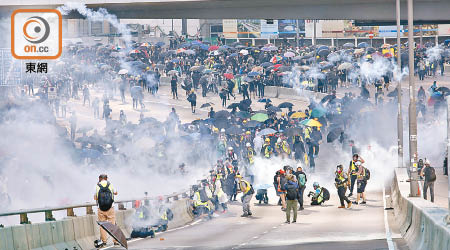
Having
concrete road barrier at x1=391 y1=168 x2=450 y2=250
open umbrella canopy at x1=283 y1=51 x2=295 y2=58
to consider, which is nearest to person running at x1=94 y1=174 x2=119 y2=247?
concrete road barrier at x1=391 y1=168 x2=450 y2=250

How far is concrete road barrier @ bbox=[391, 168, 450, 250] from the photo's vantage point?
13762 mm

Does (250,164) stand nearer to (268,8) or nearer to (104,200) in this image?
(268,8)

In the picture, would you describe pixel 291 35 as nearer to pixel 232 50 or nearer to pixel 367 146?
pixel 232 50

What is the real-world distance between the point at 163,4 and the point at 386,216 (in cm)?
1828

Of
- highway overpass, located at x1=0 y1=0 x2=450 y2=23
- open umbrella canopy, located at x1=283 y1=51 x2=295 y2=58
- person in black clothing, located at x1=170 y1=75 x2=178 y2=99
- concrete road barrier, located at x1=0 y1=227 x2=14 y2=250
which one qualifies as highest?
highway overpass, located at x1=0 y1=0 x2=450 y2=23

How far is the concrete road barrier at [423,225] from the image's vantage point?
45.1ft

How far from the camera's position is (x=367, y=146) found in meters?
42.6

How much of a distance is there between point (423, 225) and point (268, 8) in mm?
27430

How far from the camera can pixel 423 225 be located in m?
17.0

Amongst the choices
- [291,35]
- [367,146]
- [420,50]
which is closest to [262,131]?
[367,146]

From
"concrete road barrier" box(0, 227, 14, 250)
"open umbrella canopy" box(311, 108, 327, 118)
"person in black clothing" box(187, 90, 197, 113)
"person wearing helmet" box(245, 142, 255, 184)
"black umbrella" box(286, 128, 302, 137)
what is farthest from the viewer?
"person in black clothing" box(187, 90, 197, 113)

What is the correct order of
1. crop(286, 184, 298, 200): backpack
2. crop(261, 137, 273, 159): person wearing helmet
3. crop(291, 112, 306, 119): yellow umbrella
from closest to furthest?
crop(286, 184, 298, 200): backpack → crop(261, 137, 273, 159): person wearing helmet → crop(291, 112, 306, 119): yellow umbrella

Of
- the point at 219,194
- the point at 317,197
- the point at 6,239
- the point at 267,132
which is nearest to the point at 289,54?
the point at 267,132

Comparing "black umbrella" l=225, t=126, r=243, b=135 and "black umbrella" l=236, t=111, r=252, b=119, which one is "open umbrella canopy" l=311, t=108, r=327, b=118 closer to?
"black umbrella" l=236, t=111, r=252, b=119
